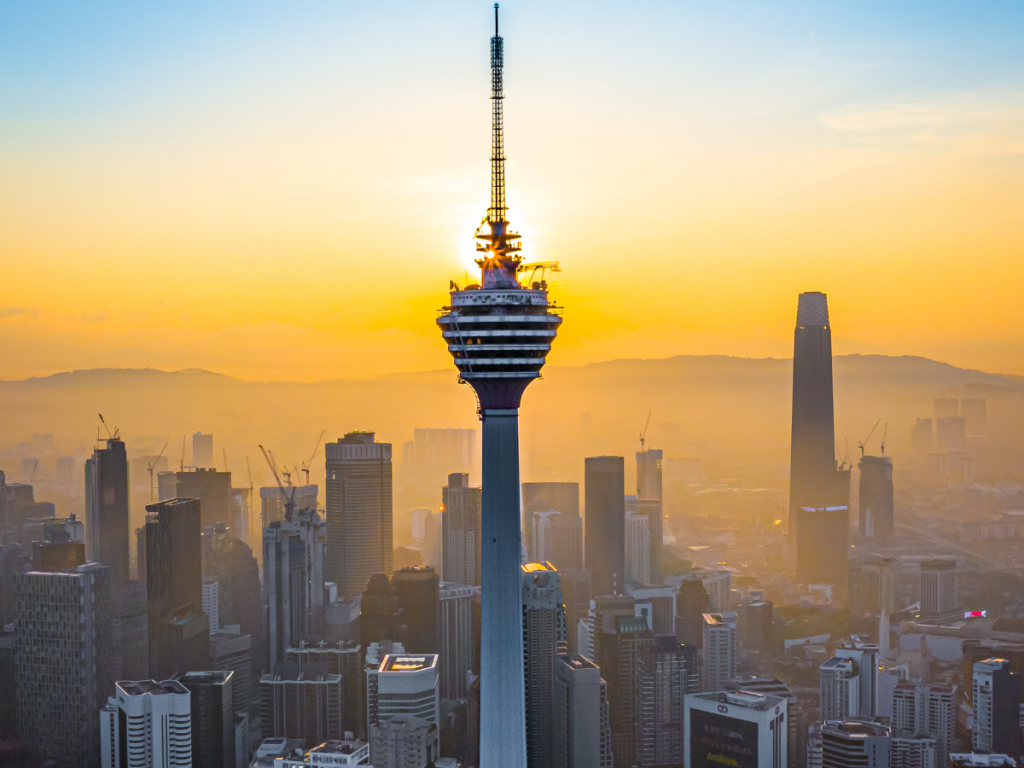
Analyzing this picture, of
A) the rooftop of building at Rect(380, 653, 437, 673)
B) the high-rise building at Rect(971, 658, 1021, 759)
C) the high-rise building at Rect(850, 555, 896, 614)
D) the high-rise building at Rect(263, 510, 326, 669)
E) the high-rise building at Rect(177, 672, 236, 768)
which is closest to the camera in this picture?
the high-rise building at Rect(177, 672, 236, 768)

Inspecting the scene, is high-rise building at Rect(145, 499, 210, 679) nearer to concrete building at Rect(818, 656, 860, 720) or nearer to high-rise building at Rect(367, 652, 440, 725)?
high-rise building at Rect(367, 652, 440, 725)

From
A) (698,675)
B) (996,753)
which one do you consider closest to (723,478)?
(698,675)

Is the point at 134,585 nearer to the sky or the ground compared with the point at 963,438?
nearer to the ground

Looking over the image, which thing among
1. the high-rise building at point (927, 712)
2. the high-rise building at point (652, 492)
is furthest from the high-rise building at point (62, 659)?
the high-rise building at point (652, 492)

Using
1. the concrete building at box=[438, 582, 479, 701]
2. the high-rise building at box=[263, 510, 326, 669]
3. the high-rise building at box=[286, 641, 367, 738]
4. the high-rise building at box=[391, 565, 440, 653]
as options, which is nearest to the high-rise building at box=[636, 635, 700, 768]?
the concrete building at box=[438, 582, 479, 701]

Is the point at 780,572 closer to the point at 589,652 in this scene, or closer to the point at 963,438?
the point at 963,438

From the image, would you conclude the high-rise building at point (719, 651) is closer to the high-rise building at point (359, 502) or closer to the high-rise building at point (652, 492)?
the high-rise building at point (652, 492)
